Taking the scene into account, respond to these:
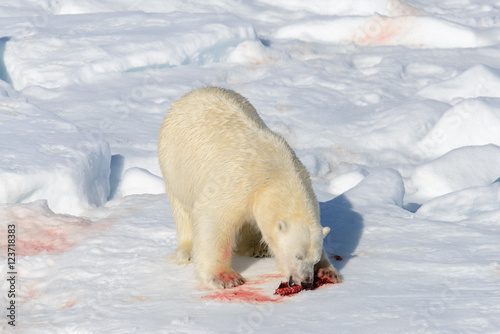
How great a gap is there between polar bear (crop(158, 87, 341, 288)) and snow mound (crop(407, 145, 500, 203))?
267 centimetres

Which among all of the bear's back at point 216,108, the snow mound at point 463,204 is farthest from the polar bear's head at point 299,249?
the snow mound at point 463,204

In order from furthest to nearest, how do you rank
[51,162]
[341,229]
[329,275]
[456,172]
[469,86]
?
[469,86] < [456,172] < [51,162] < [341,229] < [329,275]

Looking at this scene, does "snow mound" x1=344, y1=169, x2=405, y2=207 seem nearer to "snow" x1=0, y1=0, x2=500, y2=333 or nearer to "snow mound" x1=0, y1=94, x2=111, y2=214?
"snow" x1=0, y1=0, x2=500, y2=333

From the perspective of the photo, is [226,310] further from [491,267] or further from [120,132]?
[120,132]

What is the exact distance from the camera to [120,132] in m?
7.27

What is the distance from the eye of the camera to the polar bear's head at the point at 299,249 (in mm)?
3266

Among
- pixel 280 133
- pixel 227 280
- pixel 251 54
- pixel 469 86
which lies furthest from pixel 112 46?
pixel 227 280

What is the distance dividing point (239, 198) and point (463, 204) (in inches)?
95.9

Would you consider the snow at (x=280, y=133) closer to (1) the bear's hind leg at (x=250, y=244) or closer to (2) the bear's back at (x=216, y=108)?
(1) the bear's hind leg at (x=250, y=244)

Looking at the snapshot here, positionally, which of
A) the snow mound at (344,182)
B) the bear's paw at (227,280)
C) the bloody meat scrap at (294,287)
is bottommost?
the snow mound at (344,182)

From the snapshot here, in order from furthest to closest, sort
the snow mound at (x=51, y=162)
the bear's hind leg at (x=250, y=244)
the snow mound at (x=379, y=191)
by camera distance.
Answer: the snow mound at (x=51, y=162) → the snow mound at (x=379, y=191) → the bear's hind leg at (x=250, y=244)

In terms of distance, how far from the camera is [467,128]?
22.8 ft

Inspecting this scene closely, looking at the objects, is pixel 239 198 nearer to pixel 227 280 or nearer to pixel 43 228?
pixel 227 280

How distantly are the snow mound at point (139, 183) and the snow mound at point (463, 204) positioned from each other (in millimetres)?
2386
